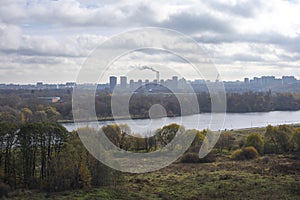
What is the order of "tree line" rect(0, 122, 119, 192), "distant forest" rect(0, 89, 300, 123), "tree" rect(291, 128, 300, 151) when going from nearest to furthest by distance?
"tree line" rect(0, 122, 119, 192) → "tree" rect(291, 128, 300, 151) → "distant forest" rect(0, 89, 300, 123)

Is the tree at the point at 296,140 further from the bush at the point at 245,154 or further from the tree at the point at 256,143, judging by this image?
the bush at the point at 245,154

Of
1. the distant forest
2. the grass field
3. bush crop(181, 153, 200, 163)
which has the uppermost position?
the distant forest

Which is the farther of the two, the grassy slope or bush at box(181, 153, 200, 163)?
bush at box(181, 153, 200, 163)

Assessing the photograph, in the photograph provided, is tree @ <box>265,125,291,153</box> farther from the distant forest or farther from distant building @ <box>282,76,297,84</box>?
distant building @ <box>282,76,297,84</box>

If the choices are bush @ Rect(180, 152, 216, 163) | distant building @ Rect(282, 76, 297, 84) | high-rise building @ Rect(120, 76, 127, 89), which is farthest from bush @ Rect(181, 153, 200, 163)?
distant building @ Rect(282, 76, 297, 84)

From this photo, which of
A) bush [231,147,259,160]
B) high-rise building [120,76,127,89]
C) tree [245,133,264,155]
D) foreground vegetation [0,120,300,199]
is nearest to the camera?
foreground vegetation [0,120,300,199]

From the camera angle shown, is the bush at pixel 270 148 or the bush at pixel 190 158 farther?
the bush at pixel 270 148

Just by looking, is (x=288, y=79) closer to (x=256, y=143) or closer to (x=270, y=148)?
(x=270, y=148)

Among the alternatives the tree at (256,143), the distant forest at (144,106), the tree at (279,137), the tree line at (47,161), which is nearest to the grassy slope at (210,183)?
the tree line at (47,161)

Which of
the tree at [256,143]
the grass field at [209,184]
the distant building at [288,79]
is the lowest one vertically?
the grass field at [209,184]

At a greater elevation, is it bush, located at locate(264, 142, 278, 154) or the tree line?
the tree line

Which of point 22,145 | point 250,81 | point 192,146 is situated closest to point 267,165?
point 192,146

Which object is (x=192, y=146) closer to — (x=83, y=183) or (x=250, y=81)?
(x=83, y=183)

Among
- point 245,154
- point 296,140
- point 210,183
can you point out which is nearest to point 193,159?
point 245,154
